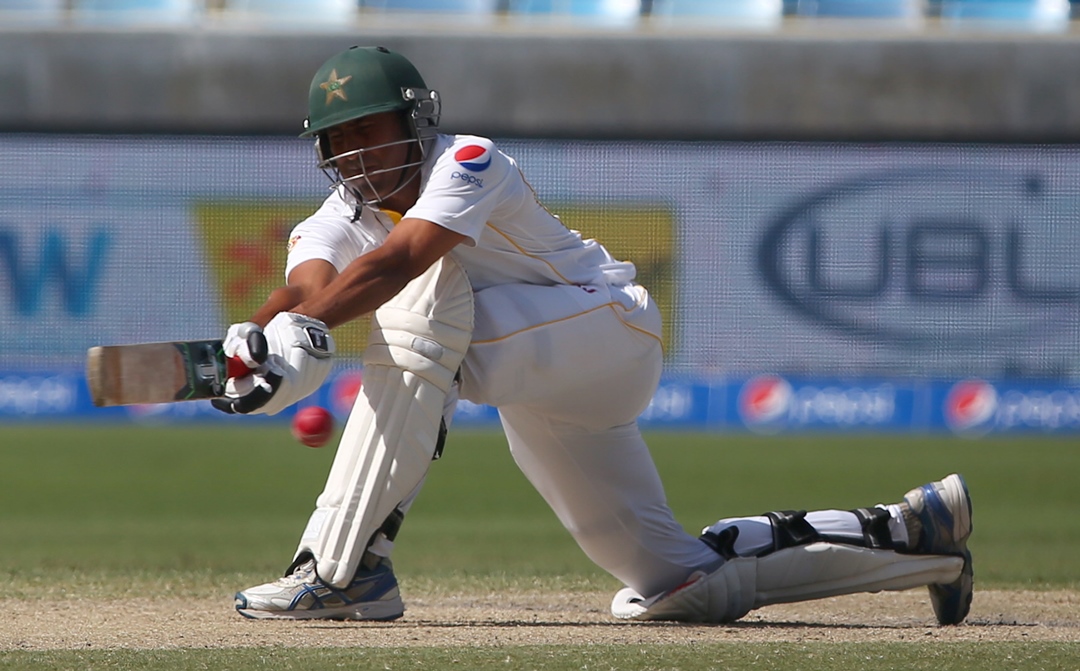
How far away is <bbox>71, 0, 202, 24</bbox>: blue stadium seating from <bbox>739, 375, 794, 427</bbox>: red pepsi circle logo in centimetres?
744

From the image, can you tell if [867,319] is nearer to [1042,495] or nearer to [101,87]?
[1042,495]

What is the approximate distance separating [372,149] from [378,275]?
447mm

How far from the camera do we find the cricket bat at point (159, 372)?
2.88 meters

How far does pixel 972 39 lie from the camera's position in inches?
617

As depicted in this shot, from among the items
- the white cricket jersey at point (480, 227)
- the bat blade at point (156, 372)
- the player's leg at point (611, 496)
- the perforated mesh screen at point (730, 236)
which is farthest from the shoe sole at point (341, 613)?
the perforated mesh screen at point (730, 236)

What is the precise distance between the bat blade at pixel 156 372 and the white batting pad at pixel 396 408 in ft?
1.23

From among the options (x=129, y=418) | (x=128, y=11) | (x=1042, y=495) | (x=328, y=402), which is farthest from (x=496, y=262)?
(x=128, y=11)

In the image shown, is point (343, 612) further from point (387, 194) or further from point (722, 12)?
point (722, 12)

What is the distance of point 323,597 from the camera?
3.23 meters

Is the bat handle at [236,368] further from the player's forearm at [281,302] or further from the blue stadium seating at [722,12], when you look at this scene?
the blue stadium seating at [722,12]

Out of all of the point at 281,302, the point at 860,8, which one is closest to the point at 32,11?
A: the point at 860,8

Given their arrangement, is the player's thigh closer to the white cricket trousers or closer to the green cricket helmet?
the white cricket trousers

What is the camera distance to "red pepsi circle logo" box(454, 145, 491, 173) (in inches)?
129

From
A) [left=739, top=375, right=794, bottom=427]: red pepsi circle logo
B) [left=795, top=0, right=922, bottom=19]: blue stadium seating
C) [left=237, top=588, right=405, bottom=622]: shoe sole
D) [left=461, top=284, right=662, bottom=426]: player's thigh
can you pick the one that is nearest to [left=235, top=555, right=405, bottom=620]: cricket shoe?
[left=237, top=588, right=405, bottom=622]: shoe sole
